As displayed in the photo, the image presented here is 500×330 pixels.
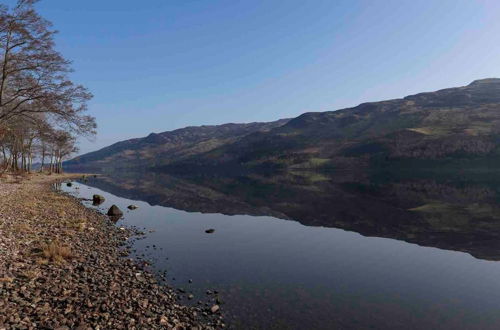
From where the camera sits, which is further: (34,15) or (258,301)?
(34,15)

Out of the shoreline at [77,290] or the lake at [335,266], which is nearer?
the shoreline at [77,290]

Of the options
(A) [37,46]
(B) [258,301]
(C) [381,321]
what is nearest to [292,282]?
(B) [258,301]

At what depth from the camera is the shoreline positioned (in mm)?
13055

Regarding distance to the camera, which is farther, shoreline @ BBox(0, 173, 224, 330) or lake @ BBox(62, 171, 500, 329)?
lake @ BBox(62, 171, 500, 329)

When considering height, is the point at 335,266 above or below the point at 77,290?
below

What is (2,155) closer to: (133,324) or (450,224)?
(133,324)

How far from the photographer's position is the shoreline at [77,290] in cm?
1305

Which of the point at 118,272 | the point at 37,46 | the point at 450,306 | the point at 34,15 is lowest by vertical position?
the point at 450,306

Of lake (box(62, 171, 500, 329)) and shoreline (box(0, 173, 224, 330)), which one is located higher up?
shoreline (box(0, 173, 224, 330))

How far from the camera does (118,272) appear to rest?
20.6m

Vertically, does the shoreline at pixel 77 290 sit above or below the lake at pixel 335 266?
above

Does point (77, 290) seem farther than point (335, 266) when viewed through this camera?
No

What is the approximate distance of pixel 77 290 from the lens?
1616cm

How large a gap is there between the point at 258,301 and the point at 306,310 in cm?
294
